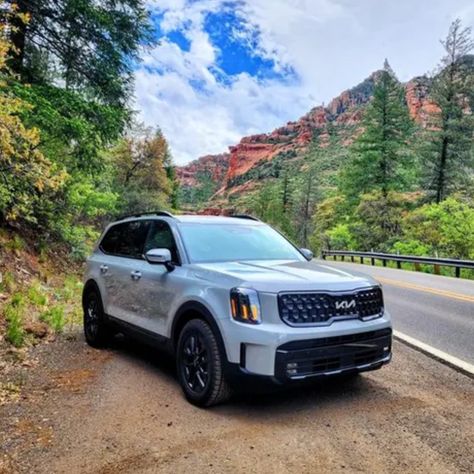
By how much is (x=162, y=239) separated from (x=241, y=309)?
6.48ft

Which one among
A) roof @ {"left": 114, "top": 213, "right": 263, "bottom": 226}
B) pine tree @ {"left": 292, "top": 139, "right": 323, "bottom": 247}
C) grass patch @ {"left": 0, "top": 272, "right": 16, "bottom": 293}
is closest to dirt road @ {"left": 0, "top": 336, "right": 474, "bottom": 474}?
roof @ {"left": 114, "top": 213, "right": 263, "bottom": 226}

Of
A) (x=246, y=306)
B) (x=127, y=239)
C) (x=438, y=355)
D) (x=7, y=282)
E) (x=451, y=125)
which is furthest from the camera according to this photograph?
(x=451, y=125)

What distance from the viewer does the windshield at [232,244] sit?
16.8 feet

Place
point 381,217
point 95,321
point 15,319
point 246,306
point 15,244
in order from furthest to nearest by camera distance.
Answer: point 381,217 < point 15,244 < point 15,319 < point 95,321 < point 246,306

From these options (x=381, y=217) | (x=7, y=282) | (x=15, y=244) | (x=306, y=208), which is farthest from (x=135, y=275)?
(x=306, y=208)

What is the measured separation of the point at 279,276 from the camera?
422 centimetres

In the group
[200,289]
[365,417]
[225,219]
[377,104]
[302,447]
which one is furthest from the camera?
[377,104]

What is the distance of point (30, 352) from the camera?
631 cm

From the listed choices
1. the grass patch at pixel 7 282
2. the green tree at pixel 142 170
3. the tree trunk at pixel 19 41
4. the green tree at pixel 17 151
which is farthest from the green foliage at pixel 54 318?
the green tree at pixel 142 170

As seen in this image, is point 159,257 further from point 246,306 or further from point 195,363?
point 246,306

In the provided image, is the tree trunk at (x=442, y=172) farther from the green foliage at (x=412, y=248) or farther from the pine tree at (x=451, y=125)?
the green foliage at (x=412, y=248)

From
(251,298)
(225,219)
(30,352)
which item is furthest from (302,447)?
(30,352)

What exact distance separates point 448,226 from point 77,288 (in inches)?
801

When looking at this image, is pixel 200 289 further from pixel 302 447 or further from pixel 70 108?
pixel 70 108
